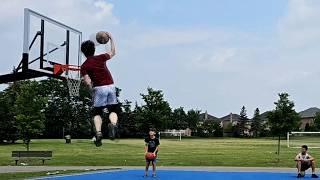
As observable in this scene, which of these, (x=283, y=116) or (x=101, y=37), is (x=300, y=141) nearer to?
(x=283, y=116)

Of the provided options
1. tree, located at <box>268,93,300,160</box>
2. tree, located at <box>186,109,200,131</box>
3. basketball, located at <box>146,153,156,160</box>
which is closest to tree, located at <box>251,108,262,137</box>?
tree, located at <box>186,109,200,131</box>

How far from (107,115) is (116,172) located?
14.3 meters

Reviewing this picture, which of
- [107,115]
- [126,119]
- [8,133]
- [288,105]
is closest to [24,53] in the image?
[107,115]

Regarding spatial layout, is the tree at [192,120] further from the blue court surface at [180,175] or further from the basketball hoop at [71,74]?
the basketball hoop at [71,74]

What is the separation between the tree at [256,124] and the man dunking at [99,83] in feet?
362

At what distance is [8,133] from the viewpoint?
212ft

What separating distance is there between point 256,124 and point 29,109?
8032 cm

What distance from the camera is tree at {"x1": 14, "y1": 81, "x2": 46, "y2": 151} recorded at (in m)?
42.3

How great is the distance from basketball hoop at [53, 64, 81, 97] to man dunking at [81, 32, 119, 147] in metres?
6.33

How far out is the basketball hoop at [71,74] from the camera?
15.3 meters

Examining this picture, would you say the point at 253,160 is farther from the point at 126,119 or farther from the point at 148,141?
the point at 126,119

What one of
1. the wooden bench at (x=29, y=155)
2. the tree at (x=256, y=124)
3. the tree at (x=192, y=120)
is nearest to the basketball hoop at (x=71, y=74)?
the wooden bench at (x=29, y=155)

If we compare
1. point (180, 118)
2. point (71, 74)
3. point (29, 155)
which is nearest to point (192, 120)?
point (180, 118)

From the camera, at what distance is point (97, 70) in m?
8.17
